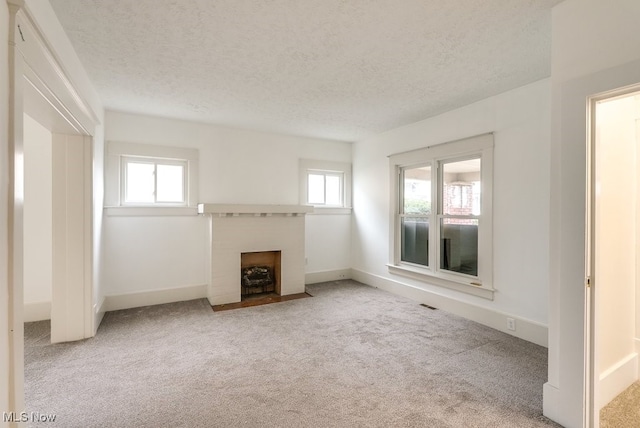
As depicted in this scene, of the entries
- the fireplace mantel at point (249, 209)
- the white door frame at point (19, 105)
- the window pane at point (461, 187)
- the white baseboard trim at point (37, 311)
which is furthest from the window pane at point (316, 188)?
the white baseboard trim at point (37, 311)

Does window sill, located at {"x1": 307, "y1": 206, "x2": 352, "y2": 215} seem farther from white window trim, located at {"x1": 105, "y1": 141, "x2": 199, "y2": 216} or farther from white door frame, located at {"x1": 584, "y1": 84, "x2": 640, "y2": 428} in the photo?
white door frame, located at {"x1": 584, "y1": 84, "x2": 640, "y2": 428}

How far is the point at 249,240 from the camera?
419 cm

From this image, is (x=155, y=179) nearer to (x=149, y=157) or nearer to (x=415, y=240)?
(x=149, y=157)

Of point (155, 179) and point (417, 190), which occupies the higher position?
point (155, 179)

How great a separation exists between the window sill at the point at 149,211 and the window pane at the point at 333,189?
2.30 m

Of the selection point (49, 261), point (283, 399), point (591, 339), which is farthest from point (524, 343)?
point (49, 261)

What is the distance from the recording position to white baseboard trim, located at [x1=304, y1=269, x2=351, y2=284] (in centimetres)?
504

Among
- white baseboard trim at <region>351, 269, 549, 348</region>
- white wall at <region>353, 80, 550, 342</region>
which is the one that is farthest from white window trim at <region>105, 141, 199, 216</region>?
white wall at <region>353, 80, 550, 342</region>

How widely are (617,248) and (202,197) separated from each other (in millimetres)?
4389

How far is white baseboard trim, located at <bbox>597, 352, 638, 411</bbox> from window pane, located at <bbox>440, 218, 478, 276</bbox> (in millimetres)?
1421

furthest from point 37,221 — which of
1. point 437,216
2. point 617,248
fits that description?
point 617,248

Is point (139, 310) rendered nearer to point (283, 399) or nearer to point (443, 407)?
point (283, 399)

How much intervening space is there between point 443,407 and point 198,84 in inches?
133

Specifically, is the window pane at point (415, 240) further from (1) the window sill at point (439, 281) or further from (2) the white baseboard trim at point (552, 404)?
(2) the white baseboard trim at point (552, 404)
